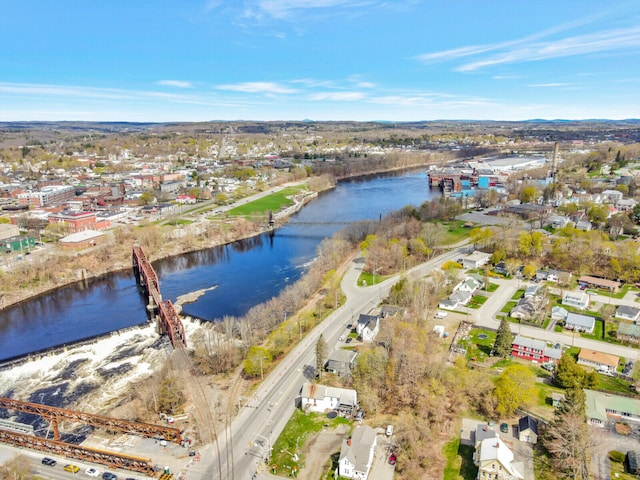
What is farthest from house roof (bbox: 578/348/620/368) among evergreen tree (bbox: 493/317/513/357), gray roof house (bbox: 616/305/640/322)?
gray roof house (bbox: 616/305/640/322)

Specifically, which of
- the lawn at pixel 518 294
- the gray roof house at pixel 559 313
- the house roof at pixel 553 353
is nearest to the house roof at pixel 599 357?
the house roof at pixel 553 353

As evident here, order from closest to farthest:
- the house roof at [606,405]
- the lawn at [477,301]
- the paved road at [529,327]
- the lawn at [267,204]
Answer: the house roof at [606,405] < the paved road at [529,327] < the lawn at [477,301] < the lawn at [267,204]

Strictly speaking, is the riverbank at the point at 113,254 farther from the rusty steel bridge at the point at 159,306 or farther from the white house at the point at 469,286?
the white house at the point at 469,286

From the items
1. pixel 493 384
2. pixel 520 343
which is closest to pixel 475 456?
pixel 493 384

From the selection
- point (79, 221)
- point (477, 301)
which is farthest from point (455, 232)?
point (79, 221)

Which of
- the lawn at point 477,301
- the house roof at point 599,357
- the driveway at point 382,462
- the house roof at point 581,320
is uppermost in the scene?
the house roof at point 581,320

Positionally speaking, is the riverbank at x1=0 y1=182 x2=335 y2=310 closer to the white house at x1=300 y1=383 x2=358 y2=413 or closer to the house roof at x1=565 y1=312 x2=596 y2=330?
the white house at x1=300 y1=383 x2=358 y2=413

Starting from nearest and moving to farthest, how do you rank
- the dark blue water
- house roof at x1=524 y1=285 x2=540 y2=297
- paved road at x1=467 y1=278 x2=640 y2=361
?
paved road at x1=467 y1=278 x2=640 y2=361 < the dark blue water < house roof at x1=524 y1=285 x2=540 y2=297

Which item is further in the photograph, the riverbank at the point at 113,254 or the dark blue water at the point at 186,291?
the riverbank at the point at 113,254
